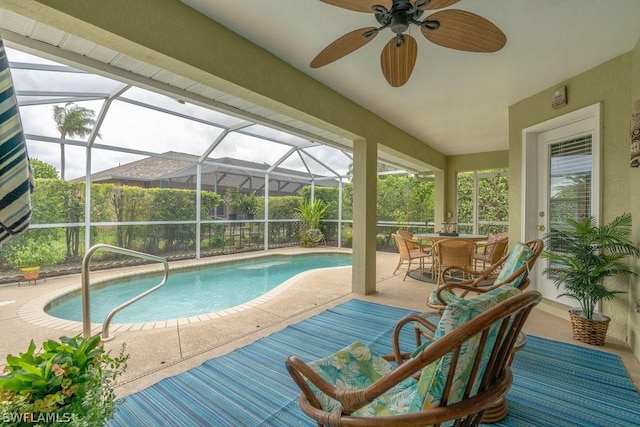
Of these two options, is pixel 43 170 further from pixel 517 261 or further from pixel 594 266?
pixel 594 266

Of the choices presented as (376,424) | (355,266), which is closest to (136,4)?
(376,424)

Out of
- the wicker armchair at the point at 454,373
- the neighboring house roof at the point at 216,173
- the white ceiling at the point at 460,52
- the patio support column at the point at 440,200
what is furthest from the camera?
the patio support column at the point at 440,200

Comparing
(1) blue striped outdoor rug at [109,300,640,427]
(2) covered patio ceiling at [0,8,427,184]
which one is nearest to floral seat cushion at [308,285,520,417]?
(1) blue striped outdoor rug at [109,300,640,427]

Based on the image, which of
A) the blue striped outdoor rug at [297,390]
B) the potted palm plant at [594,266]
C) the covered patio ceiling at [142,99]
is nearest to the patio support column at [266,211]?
the covered patio ceiling at [142,99]

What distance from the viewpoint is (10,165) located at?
3.15 ft

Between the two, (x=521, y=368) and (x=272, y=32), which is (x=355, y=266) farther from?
(x=272, y=32)

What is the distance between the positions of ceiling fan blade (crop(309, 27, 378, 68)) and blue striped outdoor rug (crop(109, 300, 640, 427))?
2.34m

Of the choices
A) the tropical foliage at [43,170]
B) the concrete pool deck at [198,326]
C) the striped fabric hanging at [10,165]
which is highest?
the tropical foliage at [43,170]

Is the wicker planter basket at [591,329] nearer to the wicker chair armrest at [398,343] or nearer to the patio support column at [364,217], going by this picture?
the wicker chair armrest at [398,343]

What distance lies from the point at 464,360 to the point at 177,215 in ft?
23.0

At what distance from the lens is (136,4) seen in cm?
189

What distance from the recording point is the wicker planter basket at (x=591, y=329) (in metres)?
2.65

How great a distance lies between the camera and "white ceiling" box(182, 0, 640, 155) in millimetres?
2119

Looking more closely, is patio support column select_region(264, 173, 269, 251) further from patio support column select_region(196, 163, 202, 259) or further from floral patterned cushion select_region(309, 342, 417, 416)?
floral patterned cushion select_region(309, 342, 417, 416)
